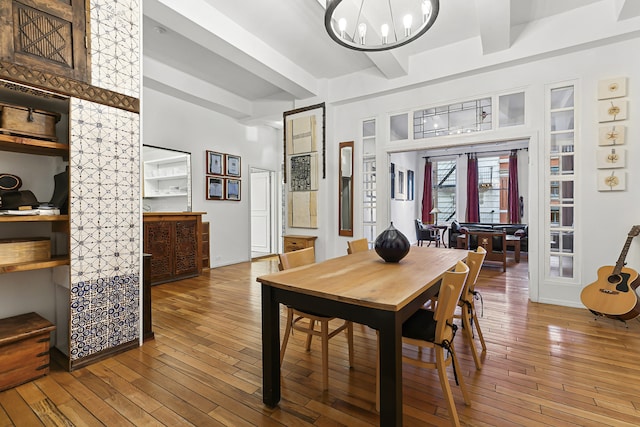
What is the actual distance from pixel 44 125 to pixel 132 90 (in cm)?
66

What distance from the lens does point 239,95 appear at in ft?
19.2

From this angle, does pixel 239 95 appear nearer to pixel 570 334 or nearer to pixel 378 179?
pixel 378 179

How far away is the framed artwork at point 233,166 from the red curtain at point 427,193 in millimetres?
6227

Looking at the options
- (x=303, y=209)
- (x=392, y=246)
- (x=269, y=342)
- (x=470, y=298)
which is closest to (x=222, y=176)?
(x=303, y=209)

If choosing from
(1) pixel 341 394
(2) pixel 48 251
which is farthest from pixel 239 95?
(1) pixel 341 394

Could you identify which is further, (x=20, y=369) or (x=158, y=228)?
(x=158, y=228)

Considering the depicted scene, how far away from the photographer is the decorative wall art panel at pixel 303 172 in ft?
17.1

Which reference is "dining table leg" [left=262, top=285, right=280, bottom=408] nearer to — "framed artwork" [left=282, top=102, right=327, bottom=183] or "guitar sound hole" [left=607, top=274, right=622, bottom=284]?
"guitar sound hole" [left=607, top=274, right=622, bottom=284]

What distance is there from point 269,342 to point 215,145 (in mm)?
4962

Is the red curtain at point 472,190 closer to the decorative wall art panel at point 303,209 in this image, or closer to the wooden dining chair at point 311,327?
the decorative wall art panel at point 303,209

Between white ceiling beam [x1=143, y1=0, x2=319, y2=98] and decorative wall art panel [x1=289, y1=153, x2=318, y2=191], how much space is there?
1095 mm

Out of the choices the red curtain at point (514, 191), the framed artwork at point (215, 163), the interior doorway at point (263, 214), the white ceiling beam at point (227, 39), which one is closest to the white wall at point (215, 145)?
the framed artwork at point (215, 163)

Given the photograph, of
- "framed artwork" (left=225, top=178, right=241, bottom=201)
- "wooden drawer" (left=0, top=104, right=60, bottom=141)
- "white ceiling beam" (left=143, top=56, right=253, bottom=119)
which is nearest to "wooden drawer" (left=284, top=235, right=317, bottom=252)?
"framed artwork" (left=225, top=178, right=241, bottom=201)

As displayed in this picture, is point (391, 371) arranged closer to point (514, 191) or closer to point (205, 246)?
point (205, 246)
